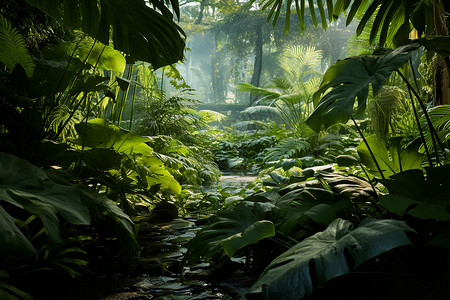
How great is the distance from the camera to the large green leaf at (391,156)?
4.05 feet

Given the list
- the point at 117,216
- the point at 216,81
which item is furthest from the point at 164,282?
the point at 216,81

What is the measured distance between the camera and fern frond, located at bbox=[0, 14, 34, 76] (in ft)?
5.32

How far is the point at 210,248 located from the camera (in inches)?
43.4

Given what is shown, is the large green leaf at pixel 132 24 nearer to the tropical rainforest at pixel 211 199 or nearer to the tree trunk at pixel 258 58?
the tropical rainforest at pixel 211 199

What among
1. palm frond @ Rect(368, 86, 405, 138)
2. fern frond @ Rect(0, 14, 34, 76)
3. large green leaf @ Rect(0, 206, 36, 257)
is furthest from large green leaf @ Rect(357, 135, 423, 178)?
palm frond @ Rect(368, 86, 405, 138)

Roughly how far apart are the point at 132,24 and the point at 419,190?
1.19m

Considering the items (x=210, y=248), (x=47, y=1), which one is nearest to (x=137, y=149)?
(x=47, y=1)

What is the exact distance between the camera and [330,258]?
2.34ft

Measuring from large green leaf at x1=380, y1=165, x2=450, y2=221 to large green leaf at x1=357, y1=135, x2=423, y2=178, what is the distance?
0.89ft

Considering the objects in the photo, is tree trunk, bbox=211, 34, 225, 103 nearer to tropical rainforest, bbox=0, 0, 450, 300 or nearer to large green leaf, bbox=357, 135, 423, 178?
tropical rainforest, bbox=0, 0, 450, 300

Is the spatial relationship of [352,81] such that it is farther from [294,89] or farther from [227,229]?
[294,89]

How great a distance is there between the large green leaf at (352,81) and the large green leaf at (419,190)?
0.81 feet

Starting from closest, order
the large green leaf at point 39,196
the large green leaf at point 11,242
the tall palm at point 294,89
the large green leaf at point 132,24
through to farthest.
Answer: the large green leaf at point 11,242 < the large green leaf at point 39,196 < the large green leaf at point 132,24 < the tall palm at point 294,89

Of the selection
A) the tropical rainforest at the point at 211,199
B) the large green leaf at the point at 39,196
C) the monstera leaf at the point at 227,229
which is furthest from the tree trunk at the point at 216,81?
the large green leaf at the point at 39,196
